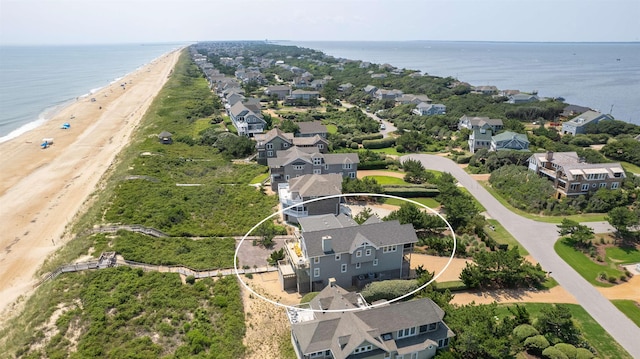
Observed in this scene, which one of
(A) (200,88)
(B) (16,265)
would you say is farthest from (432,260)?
(A) (200,88)

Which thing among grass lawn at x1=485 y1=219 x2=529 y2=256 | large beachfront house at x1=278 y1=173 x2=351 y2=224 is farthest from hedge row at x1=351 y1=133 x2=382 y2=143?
grass lawn at x1=485 y1=219 x2=529 y2=256

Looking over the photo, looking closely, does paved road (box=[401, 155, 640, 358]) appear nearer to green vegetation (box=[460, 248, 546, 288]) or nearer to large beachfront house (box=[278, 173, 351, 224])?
green vegetation (box=[460, 248, 546, 288])

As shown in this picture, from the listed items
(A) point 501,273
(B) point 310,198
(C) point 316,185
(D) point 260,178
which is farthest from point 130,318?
(D) point 260,178

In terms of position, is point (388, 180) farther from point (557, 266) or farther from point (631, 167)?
point (631, 167)

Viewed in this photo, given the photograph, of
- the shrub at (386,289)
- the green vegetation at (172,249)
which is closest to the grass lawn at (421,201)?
the shrub at (386,289)

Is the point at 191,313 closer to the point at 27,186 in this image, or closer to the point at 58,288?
the point at 58,288
